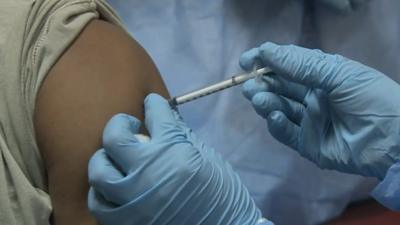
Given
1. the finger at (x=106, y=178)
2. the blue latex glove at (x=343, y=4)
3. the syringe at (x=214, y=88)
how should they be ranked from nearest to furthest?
the finger at (x=106, y=178), the syringe at (x=214, y=88), the blue latex glove at (x=343, y=4)

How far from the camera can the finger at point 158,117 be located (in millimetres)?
991

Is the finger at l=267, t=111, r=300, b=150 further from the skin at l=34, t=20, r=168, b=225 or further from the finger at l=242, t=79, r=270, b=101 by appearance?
the skin at l=34, t=20, r=168, b=225

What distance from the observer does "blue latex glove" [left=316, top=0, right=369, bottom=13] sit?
137 cm

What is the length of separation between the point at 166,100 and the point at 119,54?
117 mm

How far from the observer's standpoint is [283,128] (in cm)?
120

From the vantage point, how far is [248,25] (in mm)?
1422

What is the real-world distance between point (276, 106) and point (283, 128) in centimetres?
5

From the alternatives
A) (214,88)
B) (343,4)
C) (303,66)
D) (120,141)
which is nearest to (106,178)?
(120,141)

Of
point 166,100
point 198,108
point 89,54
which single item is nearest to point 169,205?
point 166,100

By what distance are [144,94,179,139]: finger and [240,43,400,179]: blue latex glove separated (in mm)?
191

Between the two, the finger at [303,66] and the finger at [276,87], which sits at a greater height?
the finger at [303,66]

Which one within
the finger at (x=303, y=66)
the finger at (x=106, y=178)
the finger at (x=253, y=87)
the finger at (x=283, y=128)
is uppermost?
the finger at (x=303, y=66)

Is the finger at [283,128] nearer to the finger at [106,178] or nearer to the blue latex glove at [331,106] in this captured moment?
the blue latex glove at [331,106]

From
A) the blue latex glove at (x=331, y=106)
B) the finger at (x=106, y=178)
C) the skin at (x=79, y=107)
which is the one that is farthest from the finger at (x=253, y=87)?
the finger at (x=106, y=178)
